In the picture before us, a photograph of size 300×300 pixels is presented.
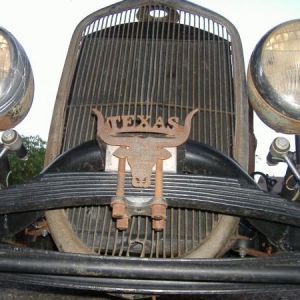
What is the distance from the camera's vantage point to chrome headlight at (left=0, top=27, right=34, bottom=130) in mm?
1900

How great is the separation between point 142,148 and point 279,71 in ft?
2.11

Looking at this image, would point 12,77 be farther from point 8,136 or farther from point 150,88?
point 150,88

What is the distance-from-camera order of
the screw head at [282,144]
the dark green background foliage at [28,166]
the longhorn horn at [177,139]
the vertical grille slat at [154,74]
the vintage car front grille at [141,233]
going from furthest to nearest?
the dark green background foliage at [28,166], the vertical grille slat at [154,74], the screw head at [282,144], the vintage car front grille at [141,233], the longhorn horn at [177,139]

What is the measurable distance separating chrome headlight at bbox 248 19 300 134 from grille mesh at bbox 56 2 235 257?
408mm

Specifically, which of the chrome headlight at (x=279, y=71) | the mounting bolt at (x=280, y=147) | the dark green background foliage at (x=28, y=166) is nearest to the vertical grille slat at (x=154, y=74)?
the mounting bolt at (x=280, y=147)

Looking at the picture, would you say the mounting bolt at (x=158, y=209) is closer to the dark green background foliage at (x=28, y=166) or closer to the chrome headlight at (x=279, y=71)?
the chrome headlight at (x=279, y=71)

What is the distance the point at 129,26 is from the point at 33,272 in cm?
170

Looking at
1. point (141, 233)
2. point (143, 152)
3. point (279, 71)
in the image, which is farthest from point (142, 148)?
point (279, 71)

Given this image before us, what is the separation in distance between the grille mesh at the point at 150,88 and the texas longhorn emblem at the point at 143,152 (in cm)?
37

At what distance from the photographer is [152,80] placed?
236 cm

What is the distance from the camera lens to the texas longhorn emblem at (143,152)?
1.47 m

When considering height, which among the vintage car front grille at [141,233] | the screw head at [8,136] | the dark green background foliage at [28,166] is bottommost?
the vintage car front grille at [141,233]

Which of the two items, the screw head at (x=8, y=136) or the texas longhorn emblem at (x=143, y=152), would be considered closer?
the texas longhorn emblem at (x=143, y=152)

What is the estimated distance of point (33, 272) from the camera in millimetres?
1305
